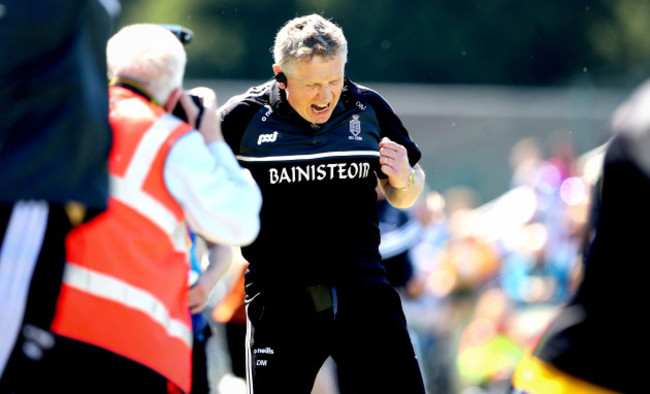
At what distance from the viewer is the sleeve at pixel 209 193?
3.55 meters

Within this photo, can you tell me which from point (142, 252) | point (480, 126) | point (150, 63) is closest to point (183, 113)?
point (150, 63)

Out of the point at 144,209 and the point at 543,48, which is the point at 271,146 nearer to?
the point at 144,209

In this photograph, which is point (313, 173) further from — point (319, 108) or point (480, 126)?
point (480, 126)

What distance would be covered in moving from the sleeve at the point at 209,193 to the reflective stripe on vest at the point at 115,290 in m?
0.28

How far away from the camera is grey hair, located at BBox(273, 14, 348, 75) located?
4.88 metres

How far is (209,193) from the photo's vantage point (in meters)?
3.57

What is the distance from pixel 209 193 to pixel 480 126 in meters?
19.3

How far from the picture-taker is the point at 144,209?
3520mm

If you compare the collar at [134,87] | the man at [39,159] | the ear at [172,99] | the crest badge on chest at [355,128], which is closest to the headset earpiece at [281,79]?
the crest badge on chest at [355,128]

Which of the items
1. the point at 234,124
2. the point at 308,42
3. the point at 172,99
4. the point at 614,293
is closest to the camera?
the point at 614,293

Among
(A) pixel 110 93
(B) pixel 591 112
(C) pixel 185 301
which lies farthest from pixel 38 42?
(B) pixel 591 112

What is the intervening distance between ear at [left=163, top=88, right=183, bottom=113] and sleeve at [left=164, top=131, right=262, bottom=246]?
0.28 meters

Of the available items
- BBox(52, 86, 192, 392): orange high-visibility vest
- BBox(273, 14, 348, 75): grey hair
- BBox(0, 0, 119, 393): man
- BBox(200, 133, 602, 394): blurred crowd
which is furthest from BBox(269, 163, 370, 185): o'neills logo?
BBox(200, 133, 602, 394): blurred crowd

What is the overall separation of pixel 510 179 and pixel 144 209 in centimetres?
1510
